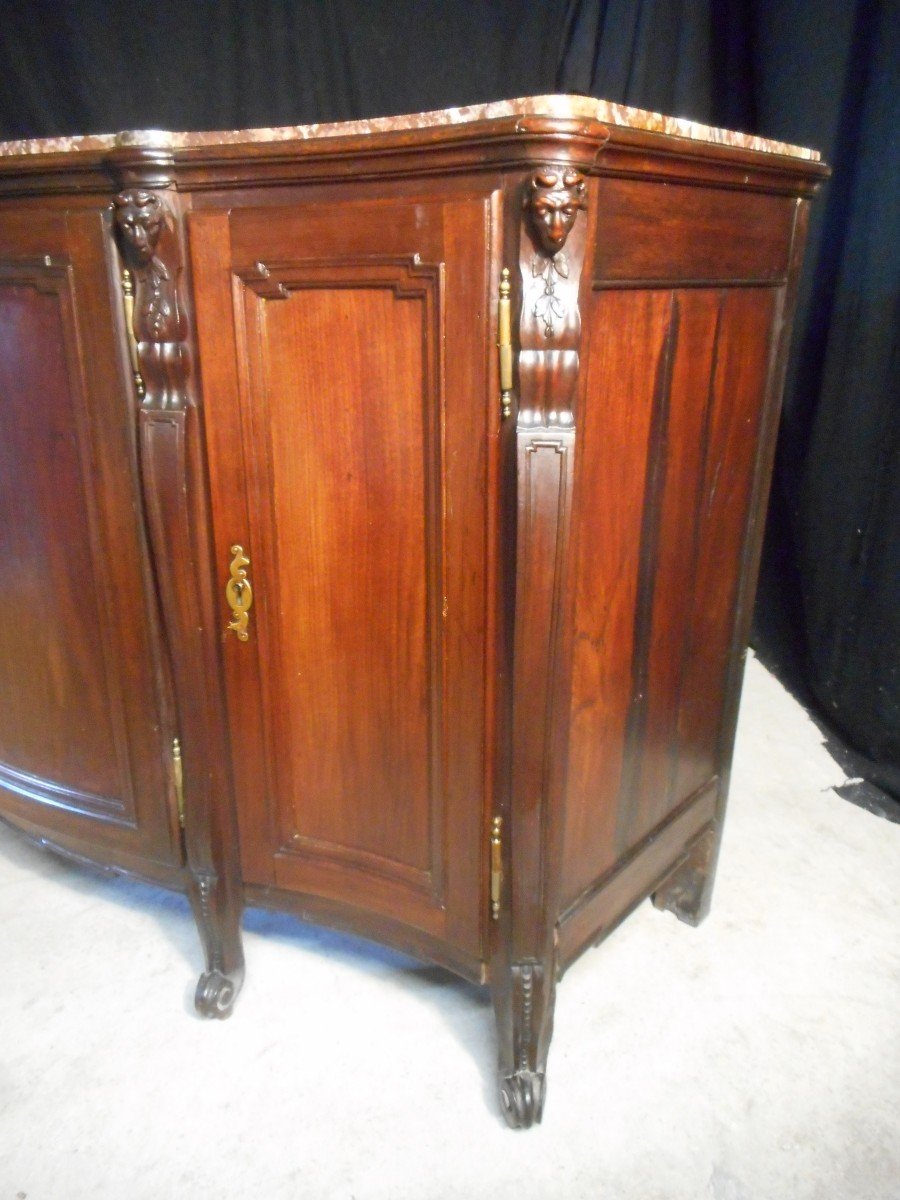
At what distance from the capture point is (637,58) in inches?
74.7

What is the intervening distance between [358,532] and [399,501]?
0.07 metres

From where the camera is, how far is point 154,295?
1.12 metres

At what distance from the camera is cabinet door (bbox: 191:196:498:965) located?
40.4 inches

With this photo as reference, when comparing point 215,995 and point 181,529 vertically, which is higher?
point 181,529

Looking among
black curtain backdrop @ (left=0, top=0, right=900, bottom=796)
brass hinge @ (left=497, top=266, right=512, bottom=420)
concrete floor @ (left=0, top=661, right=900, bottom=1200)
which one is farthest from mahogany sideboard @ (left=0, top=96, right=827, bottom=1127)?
black curtain backdrop @ (left=0, top=0, right=900, bottom=796)

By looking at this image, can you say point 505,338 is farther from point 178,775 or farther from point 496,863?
point 178,775

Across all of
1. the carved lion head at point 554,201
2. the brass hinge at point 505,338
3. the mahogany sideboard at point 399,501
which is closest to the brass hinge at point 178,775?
the mahogany sideboard at point 399,501

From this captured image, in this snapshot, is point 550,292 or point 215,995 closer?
point 550,292

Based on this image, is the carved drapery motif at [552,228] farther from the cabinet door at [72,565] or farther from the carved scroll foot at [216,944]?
the carved scroll foot at [216,944]

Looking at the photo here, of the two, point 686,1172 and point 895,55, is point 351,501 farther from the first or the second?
point 895,55

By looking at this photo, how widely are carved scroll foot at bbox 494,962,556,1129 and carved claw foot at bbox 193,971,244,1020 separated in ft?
1.43

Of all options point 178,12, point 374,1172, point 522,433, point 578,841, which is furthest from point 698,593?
point 178,12

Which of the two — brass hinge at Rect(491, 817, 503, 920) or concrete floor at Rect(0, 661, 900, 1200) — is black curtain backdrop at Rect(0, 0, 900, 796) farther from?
brass hinge at Rect(491, 817, 503, 920)

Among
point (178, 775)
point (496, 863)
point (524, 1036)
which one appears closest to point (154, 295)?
point (178, 775)
